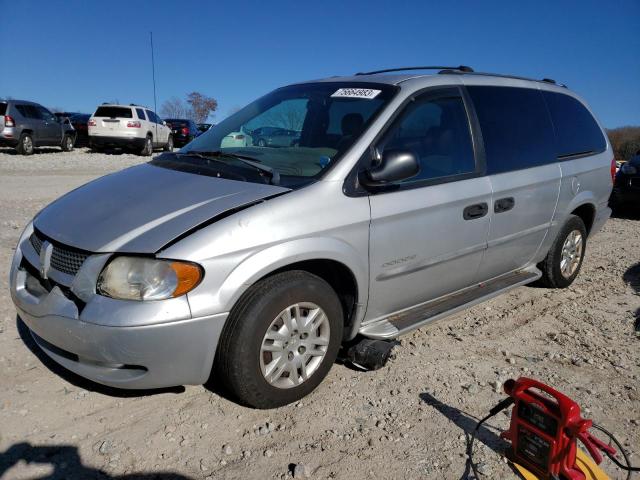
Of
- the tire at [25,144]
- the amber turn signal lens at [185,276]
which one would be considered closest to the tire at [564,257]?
the amber turn signal lens at [185,276]

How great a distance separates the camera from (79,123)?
23.1 m

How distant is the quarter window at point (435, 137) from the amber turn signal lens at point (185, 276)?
1330 millimetres

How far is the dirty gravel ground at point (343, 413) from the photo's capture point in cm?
234

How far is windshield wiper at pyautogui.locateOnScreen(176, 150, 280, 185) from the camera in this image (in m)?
2.87

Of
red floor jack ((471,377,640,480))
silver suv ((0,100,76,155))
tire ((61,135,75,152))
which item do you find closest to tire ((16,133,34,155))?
silver suv ((0,100,76,155))

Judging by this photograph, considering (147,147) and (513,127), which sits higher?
(513,127)

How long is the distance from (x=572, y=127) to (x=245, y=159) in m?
3.06

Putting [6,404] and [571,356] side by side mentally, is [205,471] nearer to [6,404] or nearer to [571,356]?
[6,404]

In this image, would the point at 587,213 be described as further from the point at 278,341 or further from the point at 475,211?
the point at 278,341

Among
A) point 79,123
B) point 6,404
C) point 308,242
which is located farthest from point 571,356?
point 79,123

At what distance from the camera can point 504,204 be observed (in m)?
3.66

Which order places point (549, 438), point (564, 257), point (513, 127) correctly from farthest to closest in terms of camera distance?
point (564, 257), point (513, 127), point (549, 438)

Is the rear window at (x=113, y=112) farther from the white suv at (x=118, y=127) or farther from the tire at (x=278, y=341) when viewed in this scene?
the tire at (x=278, y=341)

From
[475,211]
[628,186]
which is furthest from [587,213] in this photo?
[628,186]
